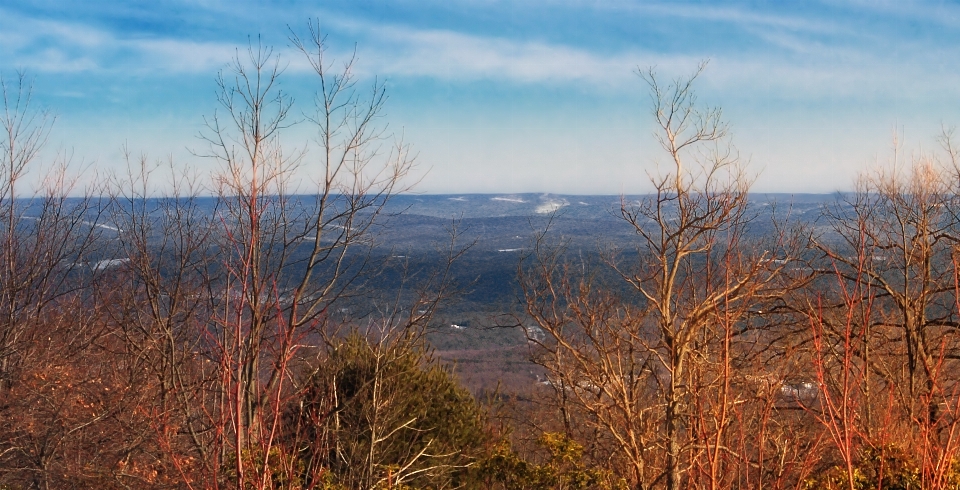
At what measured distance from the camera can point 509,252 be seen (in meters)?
107

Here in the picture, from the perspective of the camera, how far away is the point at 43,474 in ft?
37.3

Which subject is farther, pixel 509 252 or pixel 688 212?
pixel 509 252

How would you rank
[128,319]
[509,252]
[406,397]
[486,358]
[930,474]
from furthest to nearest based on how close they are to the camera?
[509,252]
[486,358]
[128,319]
[406,397]
[930,474]

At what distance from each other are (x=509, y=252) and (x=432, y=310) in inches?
3787

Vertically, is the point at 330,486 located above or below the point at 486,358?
above

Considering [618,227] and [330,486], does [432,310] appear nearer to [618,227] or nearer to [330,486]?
[330,486]

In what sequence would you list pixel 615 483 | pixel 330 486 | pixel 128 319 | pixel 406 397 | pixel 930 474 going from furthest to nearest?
pixel 128 319
pixel 406 397
pixel 615 483
pixel 330 486
pixel 930 474

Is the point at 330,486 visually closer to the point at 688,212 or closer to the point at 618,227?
the point at 688,212

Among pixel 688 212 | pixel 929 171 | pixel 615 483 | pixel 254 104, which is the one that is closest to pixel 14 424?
pixel 254 104


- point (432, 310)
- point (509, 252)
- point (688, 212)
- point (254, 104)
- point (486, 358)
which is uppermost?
point (254, 104)

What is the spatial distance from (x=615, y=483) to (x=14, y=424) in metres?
10.5

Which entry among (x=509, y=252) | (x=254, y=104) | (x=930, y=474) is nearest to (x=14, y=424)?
(x=254, y=104)

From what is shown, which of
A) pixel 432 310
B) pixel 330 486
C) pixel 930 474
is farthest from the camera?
pixel 432 310

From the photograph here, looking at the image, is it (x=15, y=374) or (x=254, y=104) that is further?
(x=15, y=374)
